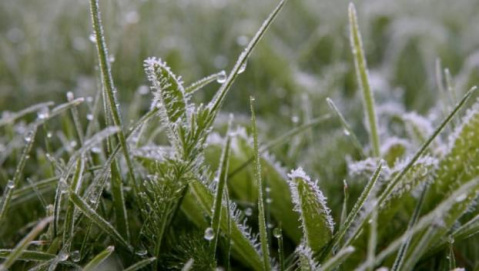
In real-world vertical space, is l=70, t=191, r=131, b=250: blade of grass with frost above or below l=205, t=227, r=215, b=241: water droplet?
above

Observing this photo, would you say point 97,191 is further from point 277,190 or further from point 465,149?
point 465,149

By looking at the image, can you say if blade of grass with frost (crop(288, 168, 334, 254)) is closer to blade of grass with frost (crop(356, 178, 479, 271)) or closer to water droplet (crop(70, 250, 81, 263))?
blade of grass with frost (crop(356, 178, 479, 271))

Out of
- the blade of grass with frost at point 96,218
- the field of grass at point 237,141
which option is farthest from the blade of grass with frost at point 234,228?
the blade of grass with frost at point 96,218

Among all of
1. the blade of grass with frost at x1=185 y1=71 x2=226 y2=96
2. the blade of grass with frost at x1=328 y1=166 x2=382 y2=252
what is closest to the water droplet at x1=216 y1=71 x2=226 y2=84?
the blade of grass with frost at x1=185 y1=71 x2=226 y2=96

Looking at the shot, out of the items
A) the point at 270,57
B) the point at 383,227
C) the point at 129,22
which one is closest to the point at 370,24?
the point at 270,57

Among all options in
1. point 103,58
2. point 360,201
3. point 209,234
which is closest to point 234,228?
point 209,234

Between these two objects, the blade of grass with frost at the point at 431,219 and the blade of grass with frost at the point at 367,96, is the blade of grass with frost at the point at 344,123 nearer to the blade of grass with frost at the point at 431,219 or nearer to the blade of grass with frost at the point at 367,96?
the blade of grass with frost at the point at 367,96
